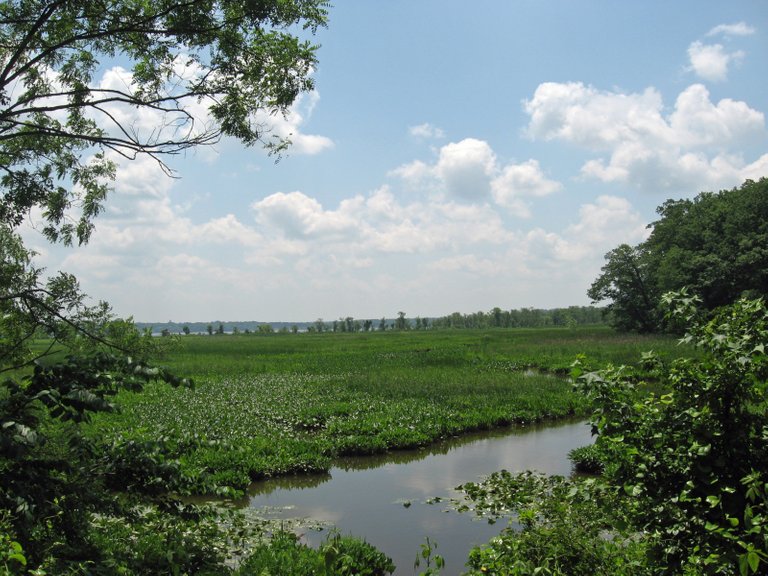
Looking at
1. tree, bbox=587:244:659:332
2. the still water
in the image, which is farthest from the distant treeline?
the still water

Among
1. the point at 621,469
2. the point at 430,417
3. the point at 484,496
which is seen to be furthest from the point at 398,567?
the point at 430,417

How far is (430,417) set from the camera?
18.5 meters

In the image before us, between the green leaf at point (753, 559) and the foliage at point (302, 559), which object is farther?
the foliage at point (302, 559)

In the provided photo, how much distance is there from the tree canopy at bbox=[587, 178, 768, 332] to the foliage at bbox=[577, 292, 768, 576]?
35.7 m

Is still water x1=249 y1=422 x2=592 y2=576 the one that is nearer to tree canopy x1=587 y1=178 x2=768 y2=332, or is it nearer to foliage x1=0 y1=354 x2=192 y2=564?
foliage x1=0 y1=354 x2=192 y2=564

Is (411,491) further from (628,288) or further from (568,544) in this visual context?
(628,288)

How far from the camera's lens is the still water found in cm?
917

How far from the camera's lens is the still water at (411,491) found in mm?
9172

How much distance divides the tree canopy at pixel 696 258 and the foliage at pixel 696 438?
117 feet

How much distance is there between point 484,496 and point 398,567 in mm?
3539

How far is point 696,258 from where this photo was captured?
45594 millimetres

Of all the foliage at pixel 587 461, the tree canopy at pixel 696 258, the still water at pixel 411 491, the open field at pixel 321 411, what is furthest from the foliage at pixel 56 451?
the tree canopy at pixel 696 258

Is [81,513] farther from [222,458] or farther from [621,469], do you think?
[222,458]

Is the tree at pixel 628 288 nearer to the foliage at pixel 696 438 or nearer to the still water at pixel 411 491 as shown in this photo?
the still water at pixel 411 491
